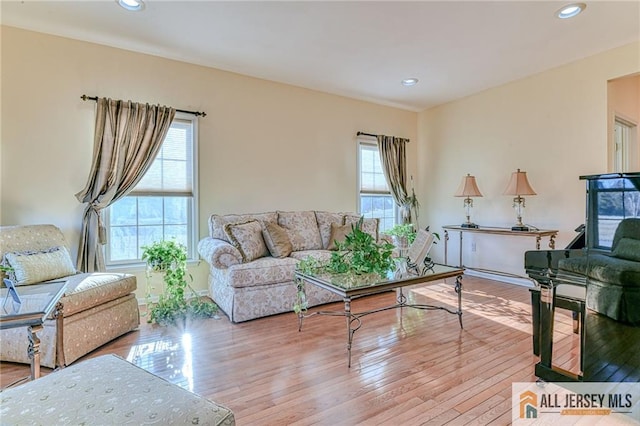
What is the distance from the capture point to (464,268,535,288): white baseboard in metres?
4.39

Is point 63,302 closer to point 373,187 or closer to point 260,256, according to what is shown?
point 260,256

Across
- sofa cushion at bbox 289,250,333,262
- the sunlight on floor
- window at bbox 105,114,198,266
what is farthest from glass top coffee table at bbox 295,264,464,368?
window at bbox 105,114,198,266

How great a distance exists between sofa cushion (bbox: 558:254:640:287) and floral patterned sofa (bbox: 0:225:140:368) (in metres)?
3.10

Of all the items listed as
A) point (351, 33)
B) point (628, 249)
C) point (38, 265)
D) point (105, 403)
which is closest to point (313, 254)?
point (351, 33)

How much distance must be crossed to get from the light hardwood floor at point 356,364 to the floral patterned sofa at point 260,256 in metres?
0.20

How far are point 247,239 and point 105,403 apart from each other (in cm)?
249

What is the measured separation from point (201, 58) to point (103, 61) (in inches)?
38.3

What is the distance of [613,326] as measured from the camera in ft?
5.52

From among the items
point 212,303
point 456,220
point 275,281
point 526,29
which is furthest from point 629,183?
point 456,220

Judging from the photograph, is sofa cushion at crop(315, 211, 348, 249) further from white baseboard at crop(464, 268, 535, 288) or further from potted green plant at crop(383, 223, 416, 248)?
white baseboard at crop(464, 268, 535, 288)

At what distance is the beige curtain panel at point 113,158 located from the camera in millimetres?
3316

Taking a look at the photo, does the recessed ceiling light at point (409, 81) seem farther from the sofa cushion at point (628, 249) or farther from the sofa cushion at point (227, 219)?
the sofa cushion at point (628, 249)

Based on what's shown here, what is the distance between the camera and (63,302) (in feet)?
7.38

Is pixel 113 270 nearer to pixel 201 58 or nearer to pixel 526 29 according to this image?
pixel 201 58
